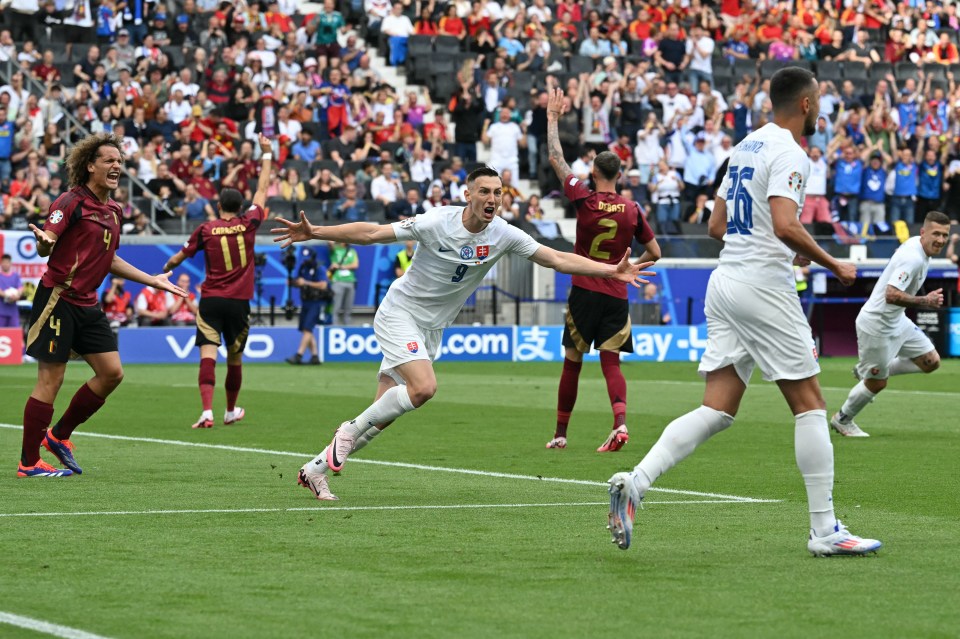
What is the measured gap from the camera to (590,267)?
32.3 feet

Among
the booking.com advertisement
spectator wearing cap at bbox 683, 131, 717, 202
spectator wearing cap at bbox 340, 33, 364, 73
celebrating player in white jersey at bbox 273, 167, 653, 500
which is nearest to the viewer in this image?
celebrating player in white jersey at bbox 273, 167, 653, 500

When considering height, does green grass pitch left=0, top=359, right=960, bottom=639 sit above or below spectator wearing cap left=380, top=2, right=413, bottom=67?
below

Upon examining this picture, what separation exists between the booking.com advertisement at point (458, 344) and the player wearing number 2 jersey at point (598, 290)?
14.9 metres

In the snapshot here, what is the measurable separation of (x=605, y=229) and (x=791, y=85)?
255 inches

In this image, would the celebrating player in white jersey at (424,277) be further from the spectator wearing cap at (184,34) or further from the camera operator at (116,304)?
the spectator wearing cap at (184,34)

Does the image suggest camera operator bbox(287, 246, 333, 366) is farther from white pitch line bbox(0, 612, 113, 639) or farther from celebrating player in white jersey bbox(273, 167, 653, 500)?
white pitch line bbox(0, 612, 113, 639)

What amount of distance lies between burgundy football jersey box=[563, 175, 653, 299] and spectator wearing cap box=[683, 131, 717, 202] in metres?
20.1

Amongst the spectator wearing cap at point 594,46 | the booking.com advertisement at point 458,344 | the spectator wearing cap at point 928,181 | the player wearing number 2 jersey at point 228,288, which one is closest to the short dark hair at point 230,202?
the player wearing number 2 jersey at point 228,288

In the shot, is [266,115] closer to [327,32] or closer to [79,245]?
[327,32]

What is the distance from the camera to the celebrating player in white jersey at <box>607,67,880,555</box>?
768 cm

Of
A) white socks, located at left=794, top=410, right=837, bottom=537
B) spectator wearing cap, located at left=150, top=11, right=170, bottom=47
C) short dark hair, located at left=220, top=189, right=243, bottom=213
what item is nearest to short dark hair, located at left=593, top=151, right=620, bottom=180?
short dark hair, located at left=220, top=189, right=243, bottom=213

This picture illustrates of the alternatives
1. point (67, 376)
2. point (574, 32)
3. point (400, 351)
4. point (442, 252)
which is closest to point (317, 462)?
point (400, 351)

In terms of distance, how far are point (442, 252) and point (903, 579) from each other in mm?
4227

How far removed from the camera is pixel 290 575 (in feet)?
23.5
